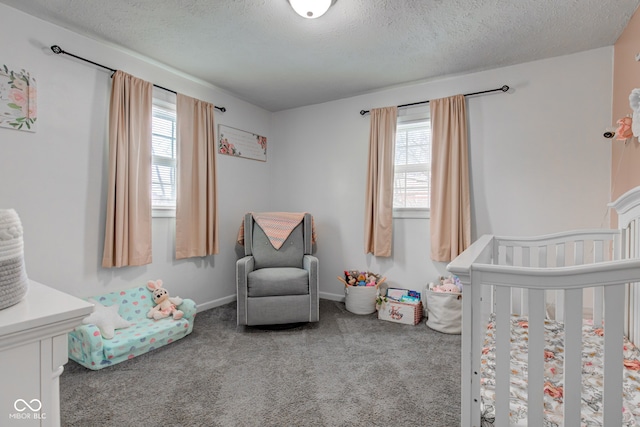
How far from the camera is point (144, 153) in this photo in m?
2.56

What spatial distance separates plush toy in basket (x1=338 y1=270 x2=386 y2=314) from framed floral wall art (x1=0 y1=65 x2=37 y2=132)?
108 inches

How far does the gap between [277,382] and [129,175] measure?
187 centimetres

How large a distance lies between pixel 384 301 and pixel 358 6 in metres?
2.33

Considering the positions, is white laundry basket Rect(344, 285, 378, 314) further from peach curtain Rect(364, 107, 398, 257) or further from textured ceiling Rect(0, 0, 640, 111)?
textured ceiling Rect(0, 0, 640, 111)

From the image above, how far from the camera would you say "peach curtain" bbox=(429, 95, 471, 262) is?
2.77 meters

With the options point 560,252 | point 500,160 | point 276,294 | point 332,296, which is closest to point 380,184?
point 500,160

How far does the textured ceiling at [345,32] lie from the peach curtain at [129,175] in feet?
1.18

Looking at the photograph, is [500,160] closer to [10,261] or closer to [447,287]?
[447,287]

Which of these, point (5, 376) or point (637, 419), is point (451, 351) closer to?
point (637, 419)

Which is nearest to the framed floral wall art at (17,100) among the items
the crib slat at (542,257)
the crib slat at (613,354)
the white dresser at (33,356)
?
the white dresser at (33,356)

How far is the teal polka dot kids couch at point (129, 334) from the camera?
6.38ft

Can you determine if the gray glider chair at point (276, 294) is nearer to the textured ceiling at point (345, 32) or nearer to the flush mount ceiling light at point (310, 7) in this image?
the textured ceiling at point (345, 32)

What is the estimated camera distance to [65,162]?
7.13 feet

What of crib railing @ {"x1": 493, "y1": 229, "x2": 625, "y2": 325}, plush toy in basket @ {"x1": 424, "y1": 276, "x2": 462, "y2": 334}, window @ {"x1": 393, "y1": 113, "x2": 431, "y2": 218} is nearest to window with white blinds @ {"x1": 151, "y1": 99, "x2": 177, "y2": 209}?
window @ {"x1": 393, "y1": 113, "x2": 431, "y2": 218}
